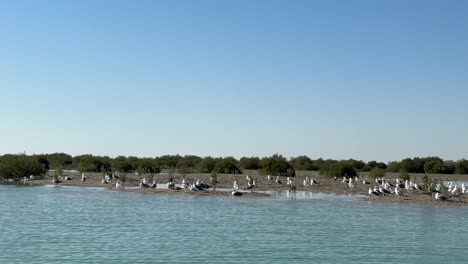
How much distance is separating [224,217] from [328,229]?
5.45 m

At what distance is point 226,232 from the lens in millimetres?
23375

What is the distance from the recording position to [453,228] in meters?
26.1

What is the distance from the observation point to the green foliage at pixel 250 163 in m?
94.9

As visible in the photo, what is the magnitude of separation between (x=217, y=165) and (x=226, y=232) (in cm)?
4997

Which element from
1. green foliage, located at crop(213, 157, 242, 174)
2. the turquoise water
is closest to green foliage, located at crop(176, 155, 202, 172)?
green foliage, located at crop(213, 157, 242, 174)

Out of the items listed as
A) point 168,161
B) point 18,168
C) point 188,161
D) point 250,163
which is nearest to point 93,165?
point 18,168

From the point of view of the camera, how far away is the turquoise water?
61.9 feet

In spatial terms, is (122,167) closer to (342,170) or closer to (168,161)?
(168,161)

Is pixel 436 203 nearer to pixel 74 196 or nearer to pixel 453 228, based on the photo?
pixel 453 228

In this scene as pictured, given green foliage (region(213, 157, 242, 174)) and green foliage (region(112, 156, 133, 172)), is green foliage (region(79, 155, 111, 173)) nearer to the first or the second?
green foliage (region(112, 156, 133, 172))

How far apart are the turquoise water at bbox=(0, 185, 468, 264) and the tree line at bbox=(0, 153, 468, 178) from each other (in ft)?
79.2

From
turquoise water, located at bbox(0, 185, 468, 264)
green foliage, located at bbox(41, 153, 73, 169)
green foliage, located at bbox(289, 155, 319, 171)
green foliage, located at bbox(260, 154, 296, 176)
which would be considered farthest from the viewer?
green foliage, located at bbox(41, 153, 73, 169)

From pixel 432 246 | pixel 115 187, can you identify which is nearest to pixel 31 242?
pixel 432 246

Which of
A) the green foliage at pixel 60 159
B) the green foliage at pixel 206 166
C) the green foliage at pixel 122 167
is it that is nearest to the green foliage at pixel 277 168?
the green foliage at pixel 206 166
